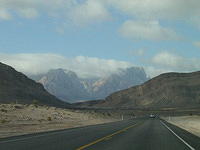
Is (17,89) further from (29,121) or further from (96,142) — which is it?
(96,142)

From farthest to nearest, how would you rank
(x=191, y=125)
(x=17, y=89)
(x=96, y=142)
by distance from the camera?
1. (x=17, y=89)
2. (x=191, y=125)
3. (x=96, y=142)

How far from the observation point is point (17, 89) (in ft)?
549

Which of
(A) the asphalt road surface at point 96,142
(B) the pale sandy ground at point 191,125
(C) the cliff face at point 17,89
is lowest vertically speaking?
(A) the asphalt road surface at point 96,142

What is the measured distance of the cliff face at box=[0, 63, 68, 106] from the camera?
15438 centimetres

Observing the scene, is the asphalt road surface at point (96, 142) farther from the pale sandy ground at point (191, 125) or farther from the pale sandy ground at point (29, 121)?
the pale sandy ground at point (191, 125)

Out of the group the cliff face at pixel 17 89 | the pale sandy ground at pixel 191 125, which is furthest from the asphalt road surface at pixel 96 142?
the cliff face at pixel 17 89

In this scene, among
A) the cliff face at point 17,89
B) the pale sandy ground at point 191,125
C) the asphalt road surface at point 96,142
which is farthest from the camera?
the cliff face at point 17,89

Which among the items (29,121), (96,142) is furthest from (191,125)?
(96,142)

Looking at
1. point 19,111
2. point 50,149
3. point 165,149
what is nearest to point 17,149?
point 50,149

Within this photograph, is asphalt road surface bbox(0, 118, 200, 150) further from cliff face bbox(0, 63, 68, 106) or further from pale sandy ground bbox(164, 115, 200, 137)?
cliff face bbox(0, 63, 68, 106)

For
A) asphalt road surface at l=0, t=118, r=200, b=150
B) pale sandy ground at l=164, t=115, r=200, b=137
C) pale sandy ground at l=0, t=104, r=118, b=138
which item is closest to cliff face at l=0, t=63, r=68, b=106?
pale sandy ground at l=0, t=104, r=118, b=138

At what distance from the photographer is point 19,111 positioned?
62938 millimetres

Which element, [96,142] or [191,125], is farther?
[191,125]

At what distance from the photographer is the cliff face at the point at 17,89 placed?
154375 millimetres
